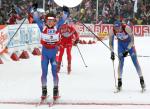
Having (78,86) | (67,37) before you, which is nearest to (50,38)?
(78,86)

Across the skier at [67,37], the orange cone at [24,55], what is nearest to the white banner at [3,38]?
the orange cone at [24,55]

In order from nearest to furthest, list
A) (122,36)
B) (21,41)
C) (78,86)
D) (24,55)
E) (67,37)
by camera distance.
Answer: (122,36), (78,86), (67,37), (24,55), (21,41)

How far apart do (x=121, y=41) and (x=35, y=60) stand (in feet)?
27.8

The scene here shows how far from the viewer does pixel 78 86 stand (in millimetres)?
13500

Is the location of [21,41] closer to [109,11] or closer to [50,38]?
[50,38]

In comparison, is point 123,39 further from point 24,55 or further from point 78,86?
point 24,55

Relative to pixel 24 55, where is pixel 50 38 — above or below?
above

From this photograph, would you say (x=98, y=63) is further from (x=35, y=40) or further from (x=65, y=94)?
(x=65, y=94)

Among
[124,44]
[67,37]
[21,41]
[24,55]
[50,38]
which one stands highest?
[50,38]

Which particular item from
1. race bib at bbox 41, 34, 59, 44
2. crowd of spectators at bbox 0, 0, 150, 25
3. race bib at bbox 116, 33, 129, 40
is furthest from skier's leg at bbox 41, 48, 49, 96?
crowd of spectators at bbox 0, 0, 150, 25

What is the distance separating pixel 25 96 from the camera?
11.7 meters

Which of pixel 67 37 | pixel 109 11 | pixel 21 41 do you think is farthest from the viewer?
pixel 109 11

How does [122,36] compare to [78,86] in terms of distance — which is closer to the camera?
[122,36]

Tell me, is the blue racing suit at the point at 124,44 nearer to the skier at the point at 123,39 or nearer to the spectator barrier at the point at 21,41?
the skier at the point at 123,39
